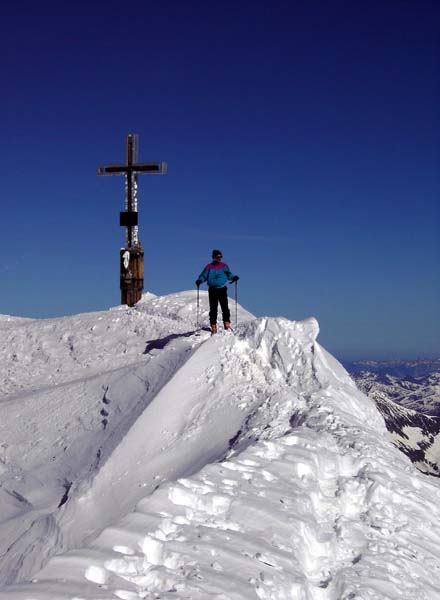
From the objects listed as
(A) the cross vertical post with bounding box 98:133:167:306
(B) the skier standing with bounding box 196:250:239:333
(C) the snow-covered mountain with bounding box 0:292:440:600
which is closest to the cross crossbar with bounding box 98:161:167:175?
(A) the cross vertical post with bounding box 98:133:167:306

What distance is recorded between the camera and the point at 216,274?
13.8 metres

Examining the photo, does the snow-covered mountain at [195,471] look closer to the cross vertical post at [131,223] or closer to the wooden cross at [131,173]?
the cross vertical post at [131,223]

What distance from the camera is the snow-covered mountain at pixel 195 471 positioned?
163 inches

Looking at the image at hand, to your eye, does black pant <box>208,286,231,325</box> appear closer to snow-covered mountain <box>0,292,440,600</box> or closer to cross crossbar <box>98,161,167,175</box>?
snow-covered mountain <box>0,292,440,600</box>

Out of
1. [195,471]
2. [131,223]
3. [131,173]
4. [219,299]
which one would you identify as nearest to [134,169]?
[131,173]

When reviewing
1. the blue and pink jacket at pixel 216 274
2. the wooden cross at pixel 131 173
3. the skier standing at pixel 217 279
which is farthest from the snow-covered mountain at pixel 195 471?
the wooden cross at pixel 131 173

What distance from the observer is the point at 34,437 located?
11.3 m

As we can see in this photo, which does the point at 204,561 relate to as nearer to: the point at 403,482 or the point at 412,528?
the point at 412,528

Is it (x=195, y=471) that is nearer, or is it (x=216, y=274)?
(x=195, y=471)

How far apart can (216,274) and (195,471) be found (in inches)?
249

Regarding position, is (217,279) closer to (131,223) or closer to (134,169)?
Result: (131,223)

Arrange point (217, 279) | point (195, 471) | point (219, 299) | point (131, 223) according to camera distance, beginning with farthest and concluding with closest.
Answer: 1. point (131, 223)
2. point (219, 299)
3. point (217, 279)
4. point (195, 471)

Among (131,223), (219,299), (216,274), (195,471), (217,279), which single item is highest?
(131,223)

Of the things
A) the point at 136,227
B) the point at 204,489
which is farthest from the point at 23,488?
the point at 136,227
